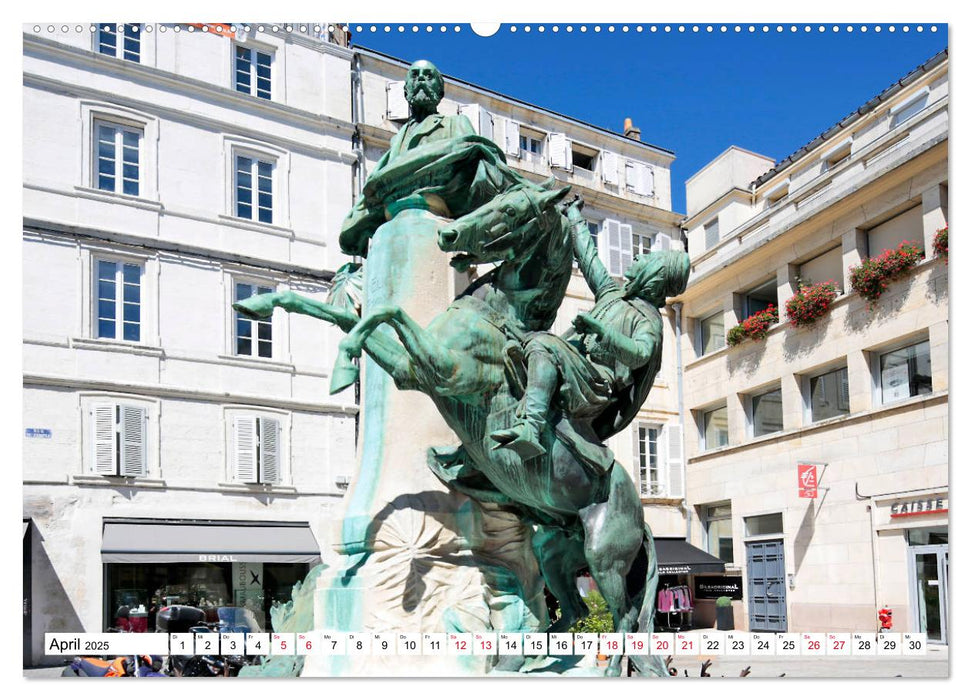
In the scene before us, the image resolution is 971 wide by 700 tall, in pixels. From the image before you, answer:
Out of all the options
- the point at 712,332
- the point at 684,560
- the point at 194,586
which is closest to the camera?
the point at 194,586

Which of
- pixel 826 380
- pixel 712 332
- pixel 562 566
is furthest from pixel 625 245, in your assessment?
pixel 562 566

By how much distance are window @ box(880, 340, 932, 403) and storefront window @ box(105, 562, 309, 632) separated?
A: 916cm

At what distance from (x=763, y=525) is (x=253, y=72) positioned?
39.7 feet

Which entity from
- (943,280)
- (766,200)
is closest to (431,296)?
(943,280)

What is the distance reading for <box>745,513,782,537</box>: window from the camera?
20.1m

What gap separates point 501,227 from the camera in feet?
14.2

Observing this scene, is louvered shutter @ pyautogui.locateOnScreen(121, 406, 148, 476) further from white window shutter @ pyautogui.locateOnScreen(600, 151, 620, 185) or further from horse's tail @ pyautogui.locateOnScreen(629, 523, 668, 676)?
horse's tail @ pyautogui.locateOnScreen(629, 523, 668, 676)

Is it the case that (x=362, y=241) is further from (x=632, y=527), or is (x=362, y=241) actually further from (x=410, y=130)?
(x=632, y=527)

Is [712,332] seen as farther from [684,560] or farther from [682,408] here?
[684,560]

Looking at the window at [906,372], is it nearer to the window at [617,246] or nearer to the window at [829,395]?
the window at [829,395]

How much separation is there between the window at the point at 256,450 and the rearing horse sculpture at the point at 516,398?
12.7 meters

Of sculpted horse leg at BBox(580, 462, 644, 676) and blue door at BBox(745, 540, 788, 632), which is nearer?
sculpted horse leg at BBox(580, 462, 644, 676)

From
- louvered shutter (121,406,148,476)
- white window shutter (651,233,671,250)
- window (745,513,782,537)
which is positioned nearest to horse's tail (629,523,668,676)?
louvered shutter (121,406,148,476)

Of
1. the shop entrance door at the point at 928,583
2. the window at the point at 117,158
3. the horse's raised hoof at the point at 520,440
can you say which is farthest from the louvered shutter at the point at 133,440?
the horse's raised hoof at the point at 520,440
